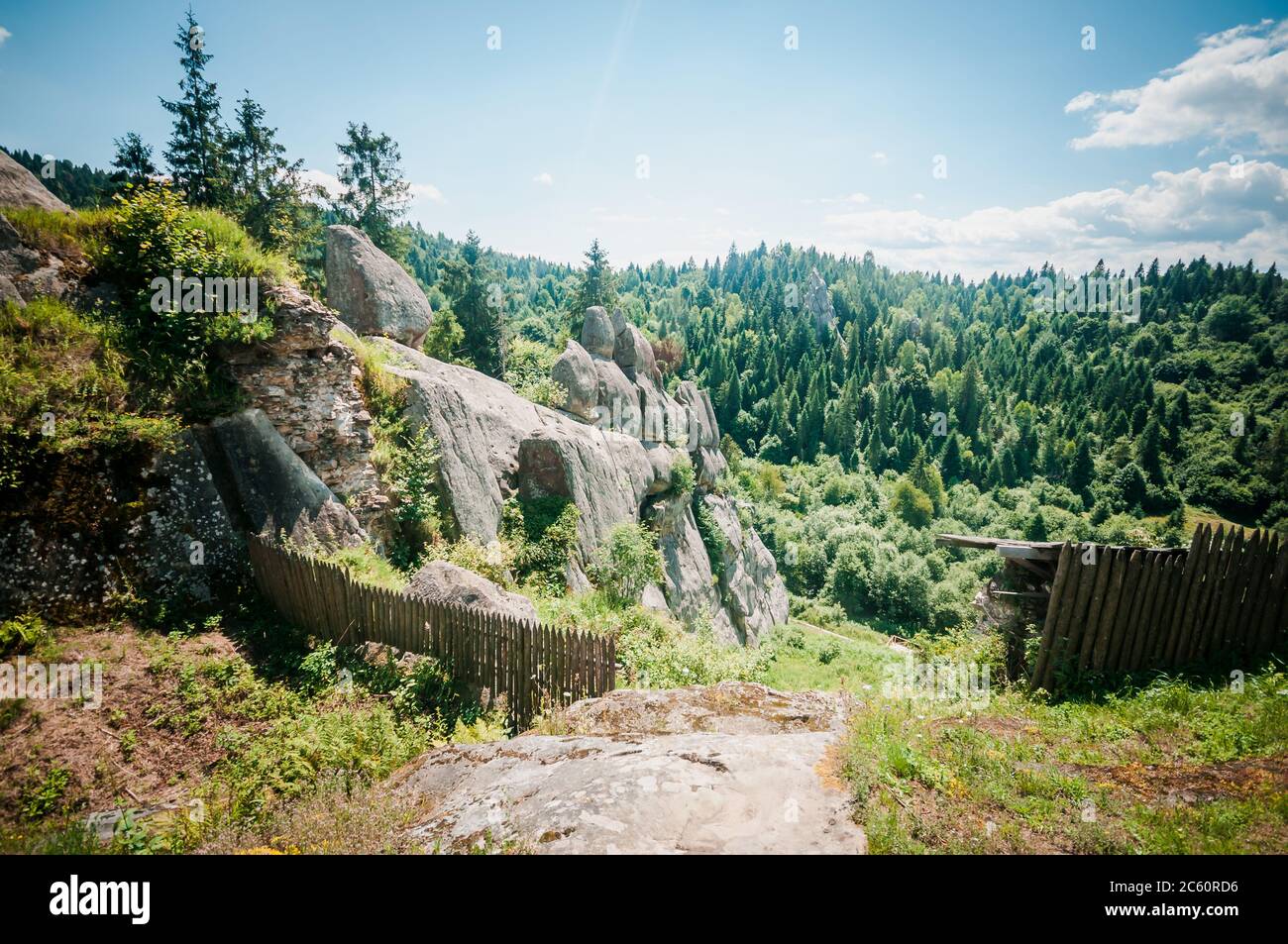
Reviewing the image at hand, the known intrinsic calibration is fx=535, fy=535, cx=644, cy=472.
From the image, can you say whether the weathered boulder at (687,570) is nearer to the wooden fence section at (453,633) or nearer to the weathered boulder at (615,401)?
the weathered boulder at (615,401)

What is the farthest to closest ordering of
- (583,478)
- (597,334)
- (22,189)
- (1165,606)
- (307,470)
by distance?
(597,334), (583,478), (22,189), (307,470), (1165,606)

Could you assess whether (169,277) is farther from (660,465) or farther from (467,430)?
(660,465)

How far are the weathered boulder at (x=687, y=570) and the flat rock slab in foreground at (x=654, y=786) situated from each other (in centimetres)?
1620

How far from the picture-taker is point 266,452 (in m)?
10.4

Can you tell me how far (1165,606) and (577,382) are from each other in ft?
75.9

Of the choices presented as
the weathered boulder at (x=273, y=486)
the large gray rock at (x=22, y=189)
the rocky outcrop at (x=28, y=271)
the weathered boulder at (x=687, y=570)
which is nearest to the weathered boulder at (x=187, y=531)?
the weathered boulder at (x=273, y=486)

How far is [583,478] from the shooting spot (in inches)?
700

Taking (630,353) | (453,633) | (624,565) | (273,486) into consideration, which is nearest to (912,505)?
(630,353)

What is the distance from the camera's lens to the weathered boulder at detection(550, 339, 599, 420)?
26656 mm

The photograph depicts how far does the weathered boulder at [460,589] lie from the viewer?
9.77 m

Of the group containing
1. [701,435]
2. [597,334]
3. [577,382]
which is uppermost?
[597,334]

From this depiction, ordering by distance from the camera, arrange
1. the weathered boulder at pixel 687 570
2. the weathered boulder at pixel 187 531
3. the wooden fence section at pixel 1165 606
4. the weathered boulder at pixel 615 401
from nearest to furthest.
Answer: the wooden fence section at pixel 1165 606 < the weathered boulder at pixel 187 531 < the weathered boulder at pixel 687 570 < the weathered boulder at pixel 615 401
